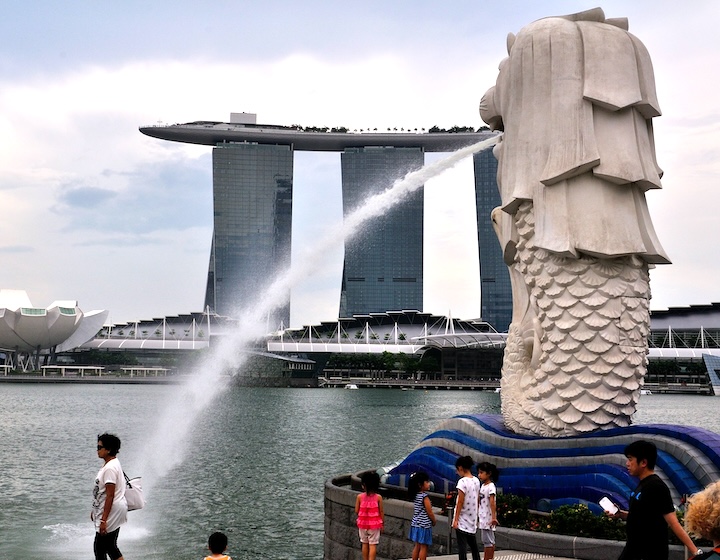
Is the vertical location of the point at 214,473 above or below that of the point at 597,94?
below

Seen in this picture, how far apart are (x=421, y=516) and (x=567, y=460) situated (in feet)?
11.6

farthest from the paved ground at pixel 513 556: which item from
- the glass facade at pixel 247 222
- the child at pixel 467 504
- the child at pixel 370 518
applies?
the glass facade at pixel 247 222

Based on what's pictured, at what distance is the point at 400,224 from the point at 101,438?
404 feet

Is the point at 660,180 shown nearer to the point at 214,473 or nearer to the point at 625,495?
the point at 625,495

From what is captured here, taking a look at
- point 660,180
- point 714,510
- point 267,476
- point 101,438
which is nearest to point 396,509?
point 101,438

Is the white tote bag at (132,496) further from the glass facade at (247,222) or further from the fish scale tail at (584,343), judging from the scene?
the glass facade at (247,222)

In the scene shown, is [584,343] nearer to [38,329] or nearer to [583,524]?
[583,524]

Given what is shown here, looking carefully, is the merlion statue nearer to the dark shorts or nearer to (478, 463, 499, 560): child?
(478, 463, 499, 560): child

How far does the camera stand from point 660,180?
13.6m

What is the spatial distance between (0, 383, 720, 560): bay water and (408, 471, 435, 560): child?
276 inches

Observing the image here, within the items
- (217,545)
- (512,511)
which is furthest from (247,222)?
(217,545)

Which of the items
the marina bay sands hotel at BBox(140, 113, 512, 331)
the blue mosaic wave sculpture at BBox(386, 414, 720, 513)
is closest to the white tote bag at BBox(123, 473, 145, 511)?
the blue mosaic wave sculpture at BBox(386, 414, 720, 513)

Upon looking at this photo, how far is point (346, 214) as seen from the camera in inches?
5172

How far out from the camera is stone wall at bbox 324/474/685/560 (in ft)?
31.8
